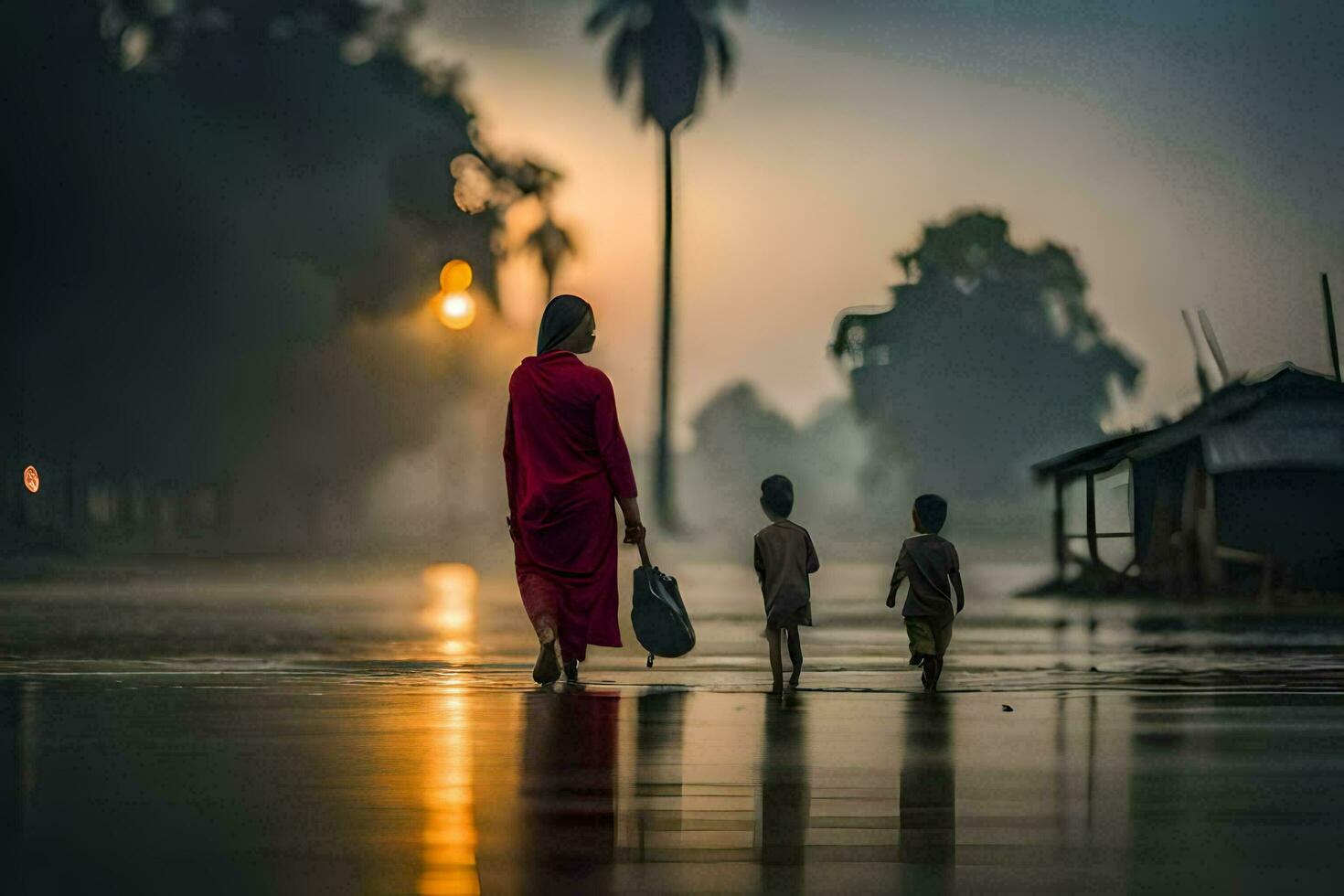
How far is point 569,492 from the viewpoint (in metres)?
12.1

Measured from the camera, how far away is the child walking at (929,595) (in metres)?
11.8

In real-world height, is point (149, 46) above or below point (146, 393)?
above

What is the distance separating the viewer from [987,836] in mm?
6633

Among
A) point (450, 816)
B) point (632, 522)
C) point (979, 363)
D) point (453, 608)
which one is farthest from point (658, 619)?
point (979, 363)

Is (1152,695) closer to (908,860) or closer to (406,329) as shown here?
(908,860)

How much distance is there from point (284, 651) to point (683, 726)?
20.1 ft

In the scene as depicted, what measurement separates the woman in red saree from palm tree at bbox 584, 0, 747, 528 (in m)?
54.7

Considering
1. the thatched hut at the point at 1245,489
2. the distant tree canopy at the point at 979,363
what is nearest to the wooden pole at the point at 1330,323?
the thatched hut at the point at 1245,489

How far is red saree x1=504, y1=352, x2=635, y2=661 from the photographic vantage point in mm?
12031

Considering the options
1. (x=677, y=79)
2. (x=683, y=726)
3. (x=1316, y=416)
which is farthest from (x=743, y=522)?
(x=683, y=726)

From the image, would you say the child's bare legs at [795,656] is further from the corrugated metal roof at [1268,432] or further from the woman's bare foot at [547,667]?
the corrugated metal roof at [1268,432]

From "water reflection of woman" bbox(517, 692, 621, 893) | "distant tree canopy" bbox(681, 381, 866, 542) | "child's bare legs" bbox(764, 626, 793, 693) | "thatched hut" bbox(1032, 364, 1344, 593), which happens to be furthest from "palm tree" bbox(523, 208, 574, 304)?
"water reflection of woman" bbox(517, 692, 621, 893)

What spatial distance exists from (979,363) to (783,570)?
7218 centimetres

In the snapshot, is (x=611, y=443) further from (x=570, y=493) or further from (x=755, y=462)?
(x=755, y=462)
